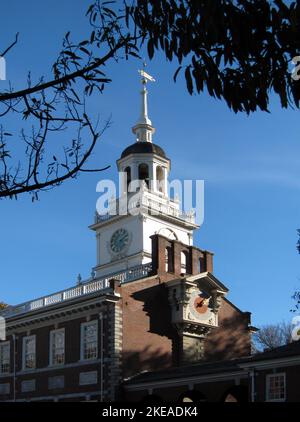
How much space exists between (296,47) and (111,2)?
220 cm

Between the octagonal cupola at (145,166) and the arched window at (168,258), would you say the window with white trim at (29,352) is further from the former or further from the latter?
the octagonal cupola at (145,166)

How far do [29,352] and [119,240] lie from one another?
1624 cm

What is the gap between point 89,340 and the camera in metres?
40.8

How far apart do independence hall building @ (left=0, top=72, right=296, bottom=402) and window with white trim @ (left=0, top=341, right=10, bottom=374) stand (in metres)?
0.06

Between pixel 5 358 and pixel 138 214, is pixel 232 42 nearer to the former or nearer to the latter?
pixel 5 358

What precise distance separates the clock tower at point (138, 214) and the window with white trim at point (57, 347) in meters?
14.3

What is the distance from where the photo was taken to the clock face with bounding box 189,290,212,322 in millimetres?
42625

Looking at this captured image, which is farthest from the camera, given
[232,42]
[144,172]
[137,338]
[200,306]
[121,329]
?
[144,172]

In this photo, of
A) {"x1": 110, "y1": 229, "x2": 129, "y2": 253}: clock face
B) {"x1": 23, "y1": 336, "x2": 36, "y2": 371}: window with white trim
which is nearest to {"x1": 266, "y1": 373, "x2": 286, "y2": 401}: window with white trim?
{"x1": 23, "y1": 336, "x2": 36, "y2": 371}: window with white trim

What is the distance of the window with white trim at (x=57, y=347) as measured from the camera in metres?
42.5

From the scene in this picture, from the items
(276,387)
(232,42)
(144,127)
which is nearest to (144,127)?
(144,127)

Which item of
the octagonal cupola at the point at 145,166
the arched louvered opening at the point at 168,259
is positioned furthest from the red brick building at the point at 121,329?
the octagonal cupola at the point at 145,166

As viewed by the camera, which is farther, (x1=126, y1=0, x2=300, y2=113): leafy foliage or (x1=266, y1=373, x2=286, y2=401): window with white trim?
(x1=266, y1=373, x2=286, y2=401): window with white trim

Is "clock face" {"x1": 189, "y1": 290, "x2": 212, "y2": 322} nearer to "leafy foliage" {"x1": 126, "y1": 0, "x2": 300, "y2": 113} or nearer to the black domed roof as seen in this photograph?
the black domed roof
